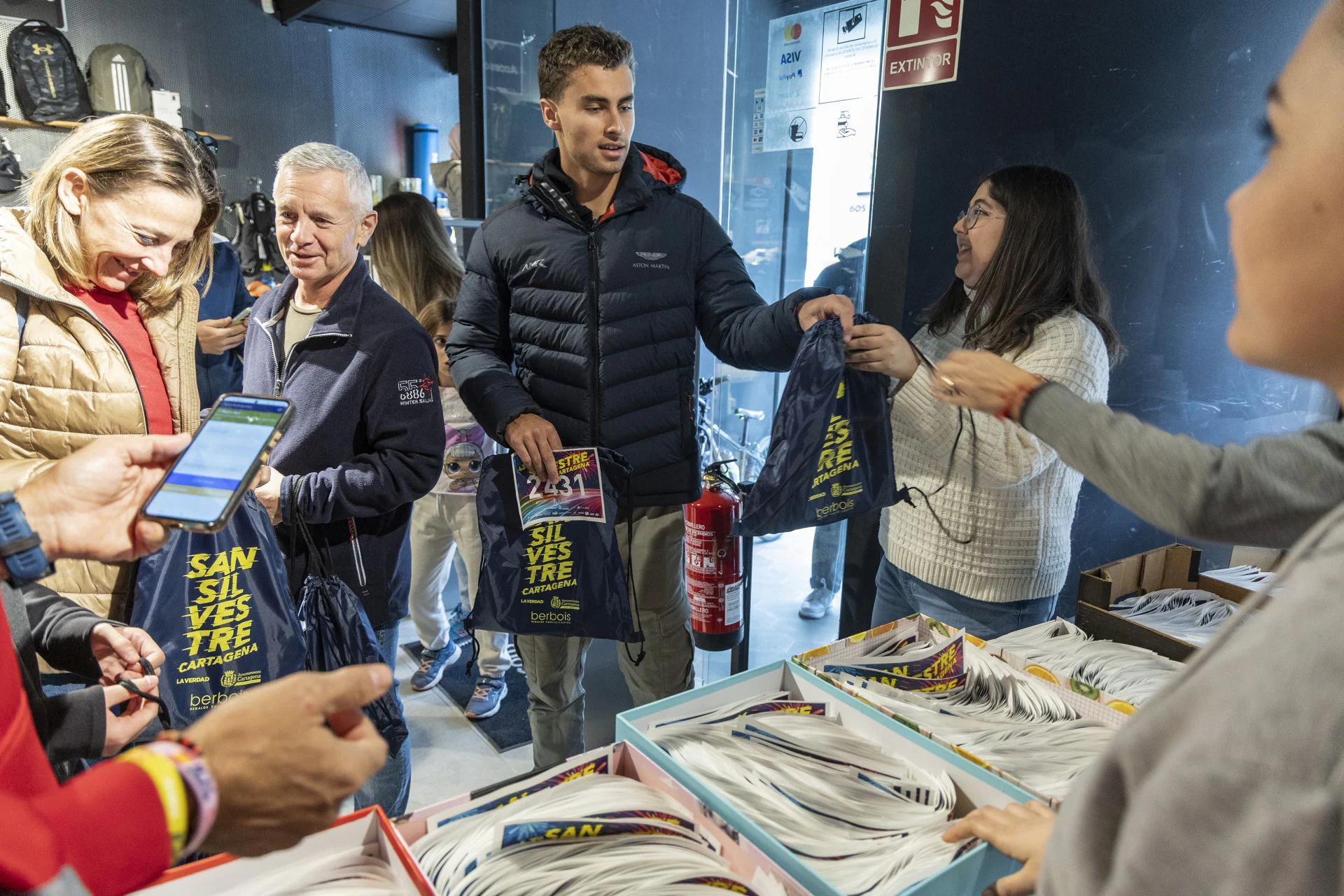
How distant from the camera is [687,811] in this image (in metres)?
1.14

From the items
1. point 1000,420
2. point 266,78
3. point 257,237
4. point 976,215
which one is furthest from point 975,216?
point 266,78

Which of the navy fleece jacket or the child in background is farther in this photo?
the child in background

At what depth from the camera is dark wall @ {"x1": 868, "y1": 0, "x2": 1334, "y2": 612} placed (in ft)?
6.77

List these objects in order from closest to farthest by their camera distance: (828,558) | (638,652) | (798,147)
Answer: (638,652) → (798,147) → (828,558)

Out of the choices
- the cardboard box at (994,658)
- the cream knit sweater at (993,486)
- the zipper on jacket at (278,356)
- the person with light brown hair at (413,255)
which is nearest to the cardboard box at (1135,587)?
the cream knit sweater at (993,486)

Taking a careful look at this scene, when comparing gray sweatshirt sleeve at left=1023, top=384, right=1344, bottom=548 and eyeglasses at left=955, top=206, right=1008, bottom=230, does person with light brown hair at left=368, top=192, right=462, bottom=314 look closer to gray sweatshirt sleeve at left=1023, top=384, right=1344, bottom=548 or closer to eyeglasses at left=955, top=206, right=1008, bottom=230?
eyeglasses at left=955, top=206, right=1008, bottom=230

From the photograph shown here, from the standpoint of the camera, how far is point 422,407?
193 cm

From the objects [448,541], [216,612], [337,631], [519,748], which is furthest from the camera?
[448,541]

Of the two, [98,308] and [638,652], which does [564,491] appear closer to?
[638,652]

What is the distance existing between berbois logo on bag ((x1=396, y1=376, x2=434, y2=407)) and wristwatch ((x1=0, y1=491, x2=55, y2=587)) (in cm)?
98

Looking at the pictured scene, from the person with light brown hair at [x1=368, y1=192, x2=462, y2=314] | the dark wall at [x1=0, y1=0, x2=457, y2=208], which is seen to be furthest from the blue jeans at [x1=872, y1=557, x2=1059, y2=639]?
the dark wall at [x1=0, y1=0, x2=457, y2=208]

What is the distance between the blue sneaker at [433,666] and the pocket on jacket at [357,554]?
1540mm

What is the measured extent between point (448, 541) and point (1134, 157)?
273 cm

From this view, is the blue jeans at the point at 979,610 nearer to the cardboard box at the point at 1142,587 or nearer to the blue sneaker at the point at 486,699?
the cardboard box at the point at 1142,587
